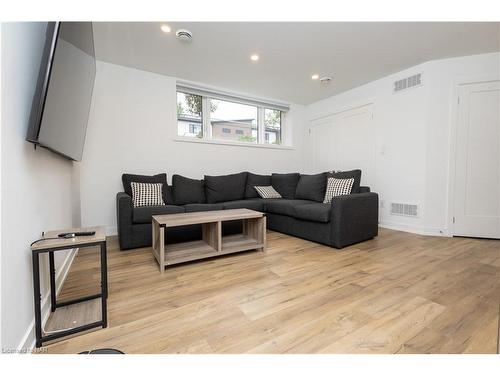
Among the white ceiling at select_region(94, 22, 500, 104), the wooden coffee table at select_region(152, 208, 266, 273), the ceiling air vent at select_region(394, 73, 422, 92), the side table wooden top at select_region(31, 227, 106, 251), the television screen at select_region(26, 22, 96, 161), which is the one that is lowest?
the wooden coffee table at select_region(152, 208, 266, 273)

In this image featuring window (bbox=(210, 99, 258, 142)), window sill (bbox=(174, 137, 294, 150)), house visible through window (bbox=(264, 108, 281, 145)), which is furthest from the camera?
house visible through window (bbox=(264, 108, 281, 145))

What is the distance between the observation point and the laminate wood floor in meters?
1.04

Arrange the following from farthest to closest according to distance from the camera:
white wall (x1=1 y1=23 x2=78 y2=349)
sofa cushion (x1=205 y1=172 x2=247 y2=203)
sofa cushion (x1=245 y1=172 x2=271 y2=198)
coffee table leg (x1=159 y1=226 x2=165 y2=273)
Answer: sofa cushion (x1=245 y1=172 x2=271 y2=198) → sofa cushion (x1=205 y1=172 x2=247 y2=203) → coffee table leg (x1=159 y1=226 x2=165 y2=273) → white wall (x1=1 y1=23 x2=78 y2=349)

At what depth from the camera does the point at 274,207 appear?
314 centimetres

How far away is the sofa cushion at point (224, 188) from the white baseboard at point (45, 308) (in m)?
1.75

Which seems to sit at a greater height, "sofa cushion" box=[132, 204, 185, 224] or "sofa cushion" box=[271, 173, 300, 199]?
"sofa cushion" box=[271, 173, 300, 199]

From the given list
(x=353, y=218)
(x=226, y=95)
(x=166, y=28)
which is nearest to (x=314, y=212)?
(x=353, y=218)

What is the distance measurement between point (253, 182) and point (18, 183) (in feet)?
9.78

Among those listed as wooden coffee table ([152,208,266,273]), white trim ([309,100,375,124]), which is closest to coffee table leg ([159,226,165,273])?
wooden coffee table ([152,208,266,273])

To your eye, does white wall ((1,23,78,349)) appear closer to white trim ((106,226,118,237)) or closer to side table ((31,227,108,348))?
side table ((31,227,108,348))

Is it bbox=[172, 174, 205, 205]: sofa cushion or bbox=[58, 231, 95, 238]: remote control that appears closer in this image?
bbox=[58, 231, 95, 238]: remote control

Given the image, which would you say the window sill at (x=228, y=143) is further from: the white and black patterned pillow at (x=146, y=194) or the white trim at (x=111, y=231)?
the white trim at (x=111, y=231)

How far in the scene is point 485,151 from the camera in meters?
2.78

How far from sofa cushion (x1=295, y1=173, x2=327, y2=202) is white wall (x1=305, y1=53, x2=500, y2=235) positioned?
1.12m
